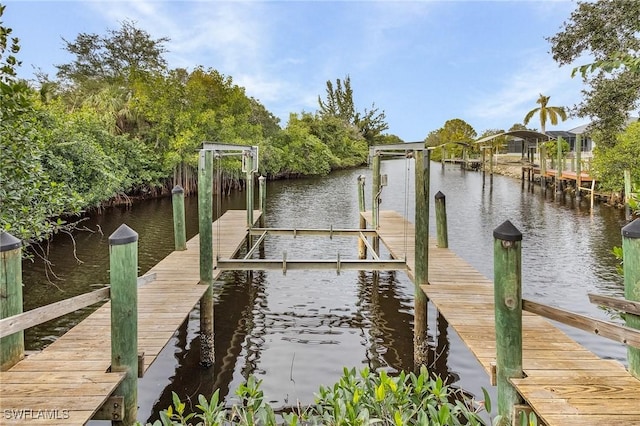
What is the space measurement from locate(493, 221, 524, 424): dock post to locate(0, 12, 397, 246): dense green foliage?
450 centimetres

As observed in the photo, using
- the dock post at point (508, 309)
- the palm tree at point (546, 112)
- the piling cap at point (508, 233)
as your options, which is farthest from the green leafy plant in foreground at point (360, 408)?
the palm tree at point (546, 112)

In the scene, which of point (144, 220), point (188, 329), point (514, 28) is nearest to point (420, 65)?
point (514, 28)

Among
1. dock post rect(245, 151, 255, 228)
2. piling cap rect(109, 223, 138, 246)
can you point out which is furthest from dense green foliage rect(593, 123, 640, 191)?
piling cap rect(109, 223, 138, 246)

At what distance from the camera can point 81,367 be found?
387cm

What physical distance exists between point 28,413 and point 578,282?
1140 cm

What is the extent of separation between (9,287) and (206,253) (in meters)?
3.05

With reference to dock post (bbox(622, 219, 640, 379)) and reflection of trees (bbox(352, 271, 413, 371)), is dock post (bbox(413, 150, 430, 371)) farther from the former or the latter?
dock post (bbox(622, 219, 640, 379))

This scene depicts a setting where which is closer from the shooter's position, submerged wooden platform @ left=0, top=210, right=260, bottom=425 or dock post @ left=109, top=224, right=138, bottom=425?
submerged wooden platform @ left=0, top=210, right=260, bottom=425

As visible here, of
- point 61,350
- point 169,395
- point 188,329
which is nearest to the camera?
point 61,350

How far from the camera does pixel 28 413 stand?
122 inches

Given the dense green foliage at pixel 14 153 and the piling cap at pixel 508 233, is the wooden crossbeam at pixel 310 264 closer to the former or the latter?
the dense green foliage at pixel 14 153

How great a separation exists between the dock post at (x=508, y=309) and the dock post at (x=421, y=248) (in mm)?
2845

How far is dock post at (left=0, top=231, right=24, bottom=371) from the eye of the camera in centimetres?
365

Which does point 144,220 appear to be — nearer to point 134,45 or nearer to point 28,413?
point 28,413
